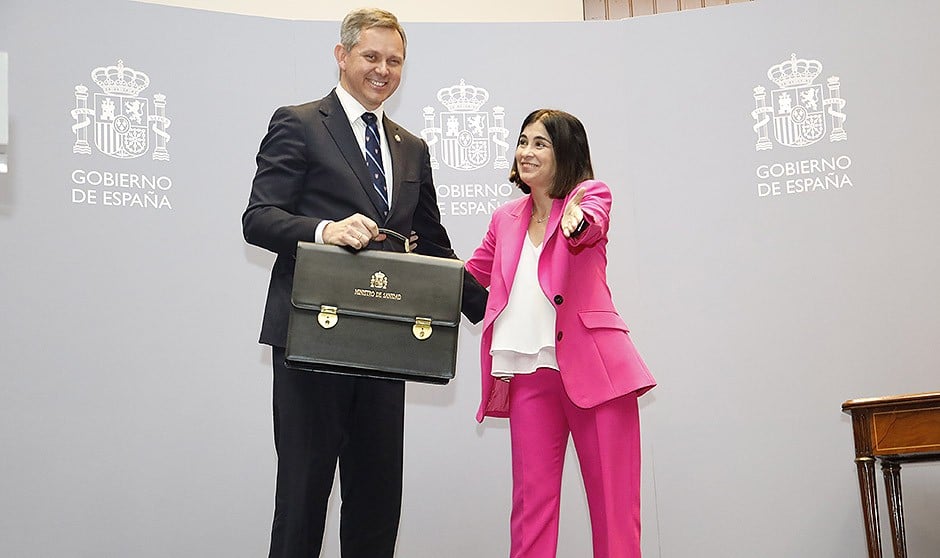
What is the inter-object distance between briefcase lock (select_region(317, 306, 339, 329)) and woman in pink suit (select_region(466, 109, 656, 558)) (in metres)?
0.60

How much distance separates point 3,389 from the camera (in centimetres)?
345

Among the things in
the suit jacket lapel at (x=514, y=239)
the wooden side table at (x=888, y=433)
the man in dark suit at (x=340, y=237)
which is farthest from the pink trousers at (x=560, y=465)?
the wooden side table at (x=888, y=433)

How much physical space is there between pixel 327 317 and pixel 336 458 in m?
0.36

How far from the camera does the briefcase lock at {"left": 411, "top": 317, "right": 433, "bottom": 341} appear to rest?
2420 mm

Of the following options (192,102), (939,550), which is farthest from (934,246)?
(192,102)

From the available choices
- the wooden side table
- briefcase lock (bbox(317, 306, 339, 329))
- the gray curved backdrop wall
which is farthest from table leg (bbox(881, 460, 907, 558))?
briefcase lock (bbox(317, 306, 339, 329))

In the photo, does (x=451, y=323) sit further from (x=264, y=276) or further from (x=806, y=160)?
(x=806, y=160)

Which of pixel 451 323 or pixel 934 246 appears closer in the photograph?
pixel 451 323

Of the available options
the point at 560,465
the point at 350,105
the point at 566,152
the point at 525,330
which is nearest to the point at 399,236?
the point at 350,105

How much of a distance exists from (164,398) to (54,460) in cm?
42

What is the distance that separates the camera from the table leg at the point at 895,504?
3.27 m

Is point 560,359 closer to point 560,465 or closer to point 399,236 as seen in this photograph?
point 560,465

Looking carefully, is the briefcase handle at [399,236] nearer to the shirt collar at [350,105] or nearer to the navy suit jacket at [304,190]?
the navy suit jacket at [304,190]

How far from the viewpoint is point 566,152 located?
2.94 meters
